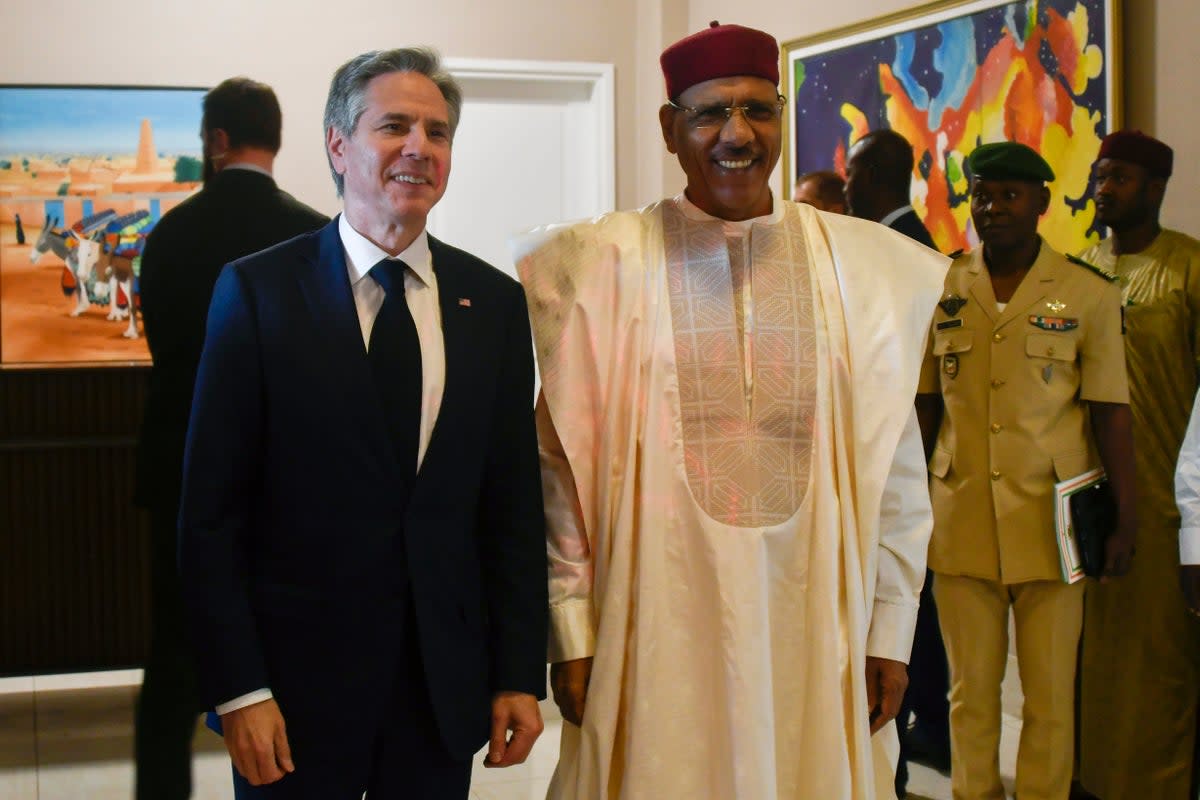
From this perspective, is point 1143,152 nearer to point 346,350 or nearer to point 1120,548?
point 1120,548

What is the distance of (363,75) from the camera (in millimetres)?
1761

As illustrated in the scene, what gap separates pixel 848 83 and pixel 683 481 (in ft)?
10.8

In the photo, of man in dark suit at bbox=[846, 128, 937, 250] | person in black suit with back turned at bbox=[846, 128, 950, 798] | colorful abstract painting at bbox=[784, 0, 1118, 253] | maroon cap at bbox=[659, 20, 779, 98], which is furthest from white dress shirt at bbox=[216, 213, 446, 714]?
colorful abstract painting at bbox=[784, 0, 1118, 253]

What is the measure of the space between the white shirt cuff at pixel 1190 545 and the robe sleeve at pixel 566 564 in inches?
53.0

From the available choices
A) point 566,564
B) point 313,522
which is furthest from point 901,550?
point 313,522

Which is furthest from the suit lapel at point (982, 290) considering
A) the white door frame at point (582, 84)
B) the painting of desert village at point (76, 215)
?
the painting of desert village at point (76, 215)

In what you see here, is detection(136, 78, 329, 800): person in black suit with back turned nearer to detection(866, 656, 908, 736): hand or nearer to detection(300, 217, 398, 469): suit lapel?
detection(300, 217, 398, 469): suit lapel

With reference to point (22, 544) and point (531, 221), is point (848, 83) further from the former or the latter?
point (22, 544)

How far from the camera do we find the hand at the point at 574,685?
200 centimetres

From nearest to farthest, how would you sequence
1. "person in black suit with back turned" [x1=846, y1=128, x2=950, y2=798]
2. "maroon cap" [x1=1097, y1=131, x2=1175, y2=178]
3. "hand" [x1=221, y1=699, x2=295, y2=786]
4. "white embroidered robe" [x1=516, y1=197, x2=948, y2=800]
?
1. "hand" [x1=221, y1=699, x2=295, y2=786]
2. "white embroidered robe" [x1=516, y1=197, x2=948, y2=800]
3. "maroon cap" [x1=1097, y1=131, x2=1175, y2=178]
4. "person in black suit with back turned" [x1=846, y1=128, x2=950, y2=798]

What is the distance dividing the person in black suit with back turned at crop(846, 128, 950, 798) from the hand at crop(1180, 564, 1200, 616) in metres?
0.91

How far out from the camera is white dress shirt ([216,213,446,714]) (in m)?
1.73

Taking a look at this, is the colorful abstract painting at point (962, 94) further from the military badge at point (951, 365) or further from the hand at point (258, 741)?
the hand at point (258, 741)

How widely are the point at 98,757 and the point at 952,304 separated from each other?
2758 mm
